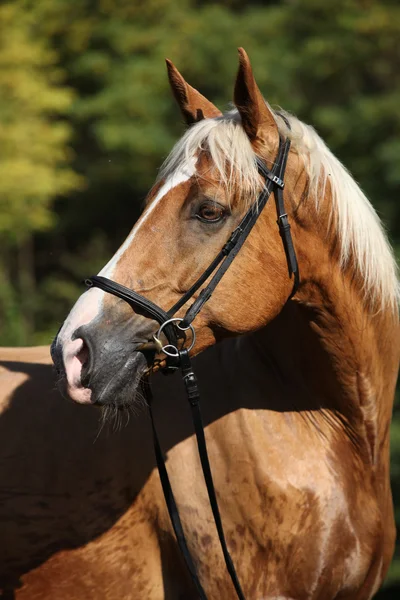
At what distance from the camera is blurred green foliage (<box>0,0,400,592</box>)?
33.4 ft

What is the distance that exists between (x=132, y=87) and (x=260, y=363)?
10072 millimetres

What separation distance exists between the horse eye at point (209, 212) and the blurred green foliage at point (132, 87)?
616 centimetres

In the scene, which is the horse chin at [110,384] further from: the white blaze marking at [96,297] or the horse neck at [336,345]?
the horse neck at [336,345]

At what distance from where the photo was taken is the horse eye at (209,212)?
2572mm

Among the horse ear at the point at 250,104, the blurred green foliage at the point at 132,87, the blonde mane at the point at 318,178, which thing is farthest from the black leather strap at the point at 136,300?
the blurred green foliage at the point at 132,87

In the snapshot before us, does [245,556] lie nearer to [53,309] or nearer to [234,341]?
[234,341]

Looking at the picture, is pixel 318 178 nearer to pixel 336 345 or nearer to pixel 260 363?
pixel 336 345

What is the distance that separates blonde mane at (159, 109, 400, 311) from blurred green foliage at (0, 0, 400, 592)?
5727mm

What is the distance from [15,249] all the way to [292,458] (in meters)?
13.7

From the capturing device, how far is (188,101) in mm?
2990

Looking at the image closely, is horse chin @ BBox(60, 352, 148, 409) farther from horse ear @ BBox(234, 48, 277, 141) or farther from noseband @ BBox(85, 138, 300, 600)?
horse ear @ BBox(234, 48, 277, 141)

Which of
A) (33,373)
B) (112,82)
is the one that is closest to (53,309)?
(112,82)

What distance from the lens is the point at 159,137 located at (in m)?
12.2

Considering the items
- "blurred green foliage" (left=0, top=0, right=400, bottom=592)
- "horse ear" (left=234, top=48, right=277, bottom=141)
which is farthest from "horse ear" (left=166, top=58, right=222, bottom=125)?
"blurred green foliage" (left=0, top=0, right=400, bottom=592)
